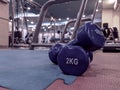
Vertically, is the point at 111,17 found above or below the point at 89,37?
above

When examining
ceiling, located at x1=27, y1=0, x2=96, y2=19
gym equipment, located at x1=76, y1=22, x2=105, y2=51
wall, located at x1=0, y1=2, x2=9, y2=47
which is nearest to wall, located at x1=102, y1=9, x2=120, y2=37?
ceiling, located at x1=27, y1=0, x2=96, y2=19

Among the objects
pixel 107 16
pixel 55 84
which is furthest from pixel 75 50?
pixel 107 16

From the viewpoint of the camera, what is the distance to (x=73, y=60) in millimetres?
1024

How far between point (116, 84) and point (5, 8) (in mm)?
4223

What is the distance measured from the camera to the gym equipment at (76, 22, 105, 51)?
3.41 ft

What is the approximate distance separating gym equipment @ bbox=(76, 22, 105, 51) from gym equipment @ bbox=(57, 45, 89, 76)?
5cm

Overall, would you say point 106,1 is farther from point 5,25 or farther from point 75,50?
point 75,50

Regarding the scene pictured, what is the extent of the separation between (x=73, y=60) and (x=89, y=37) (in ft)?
0.50

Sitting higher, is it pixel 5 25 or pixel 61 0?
pixel 61 0

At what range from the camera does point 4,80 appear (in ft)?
2.82

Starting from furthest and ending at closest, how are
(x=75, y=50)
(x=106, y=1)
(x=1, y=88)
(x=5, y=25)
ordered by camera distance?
(x=106, y=1)
(x=5, y=25)
(x=75, y=50)
(x=1, y=88)

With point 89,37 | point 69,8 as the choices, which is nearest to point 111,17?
point 69,8

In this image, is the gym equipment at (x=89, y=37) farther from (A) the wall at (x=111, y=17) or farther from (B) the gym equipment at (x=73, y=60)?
(A) the wall at (x=111, y=17)

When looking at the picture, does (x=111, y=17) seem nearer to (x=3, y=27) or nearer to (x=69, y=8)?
(x=69, y=8)
